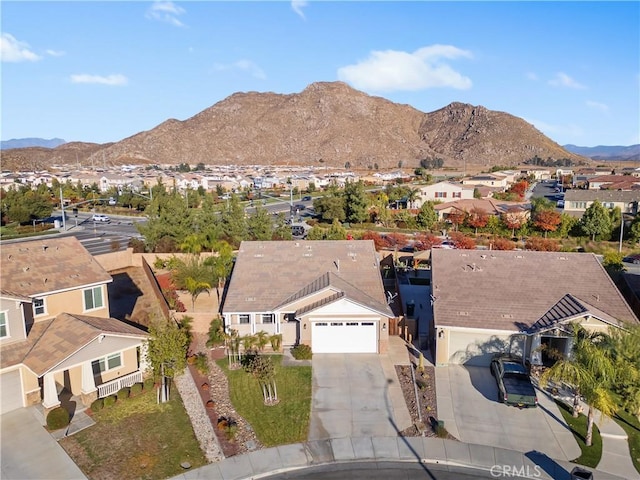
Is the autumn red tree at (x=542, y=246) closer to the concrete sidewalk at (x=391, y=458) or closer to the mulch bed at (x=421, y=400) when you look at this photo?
the mulch bed at (x=421, y=400)

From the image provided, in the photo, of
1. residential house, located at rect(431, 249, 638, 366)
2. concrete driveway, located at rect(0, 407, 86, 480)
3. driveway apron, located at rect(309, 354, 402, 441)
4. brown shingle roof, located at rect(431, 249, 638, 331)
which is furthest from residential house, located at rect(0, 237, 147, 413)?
brown shingle roof, located at rect(431, 249, 638, 331)

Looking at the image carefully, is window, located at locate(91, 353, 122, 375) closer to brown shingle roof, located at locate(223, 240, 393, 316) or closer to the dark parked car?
brown shingle roof, located at locate(223, 240, 393, 316)

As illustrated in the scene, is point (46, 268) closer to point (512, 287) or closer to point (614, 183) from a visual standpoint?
point (512, 287)

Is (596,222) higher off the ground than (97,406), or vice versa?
(596,222)

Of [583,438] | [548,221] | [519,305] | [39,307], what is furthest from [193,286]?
[548,221]

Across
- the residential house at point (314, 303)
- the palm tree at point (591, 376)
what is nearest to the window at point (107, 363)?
the residential house at point (314, 303)

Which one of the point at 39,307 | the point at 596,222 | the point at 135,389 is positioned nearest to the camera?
the point at 135,389

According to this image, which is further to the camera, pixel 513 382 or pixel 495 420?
pixel 513 382

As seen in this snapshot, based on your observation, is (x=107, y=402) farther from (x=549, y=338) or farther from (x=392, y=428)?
(x=549, y=338)
